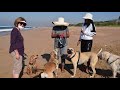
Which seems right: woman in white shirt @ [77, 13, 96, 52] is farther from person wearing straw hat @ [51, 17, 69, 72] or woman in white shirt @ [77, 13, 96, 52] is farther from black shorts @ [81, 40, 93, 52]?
person wearing straw hat @ [51, 17, 69, 72]

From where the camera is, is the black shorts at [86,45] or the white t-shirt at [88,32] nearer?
the white t-shirt at [88,32]

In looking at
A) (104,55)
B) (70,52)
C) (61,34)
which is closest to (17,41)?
(61,34)

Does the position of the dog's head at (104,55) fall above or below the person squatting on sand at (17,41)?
below

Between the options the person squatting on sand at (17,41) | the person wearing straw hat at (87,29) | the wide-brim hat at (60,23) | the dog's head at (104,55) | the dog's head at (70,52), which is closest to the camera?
the person squatting on sand at (17,41)

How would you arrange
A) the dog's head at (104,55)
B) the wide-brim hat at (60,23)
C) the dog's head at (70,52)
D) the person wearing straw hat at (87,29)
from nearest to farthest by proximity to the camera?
the dog's head at (104,55) → the person wearing straw hat at (87,29) → the dog's head at (70,52) → the wide-brim hat at (60,23)

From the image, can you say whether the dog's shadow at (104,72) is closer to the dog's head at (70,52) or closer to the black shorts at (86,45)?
the black shorts at (86,45)

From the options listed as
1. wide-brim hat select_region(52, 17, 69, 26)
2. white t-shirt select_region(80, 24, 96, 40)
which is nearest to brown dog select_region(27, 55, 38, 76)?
wide-brim hat select_region(52, 17, 69, 26)

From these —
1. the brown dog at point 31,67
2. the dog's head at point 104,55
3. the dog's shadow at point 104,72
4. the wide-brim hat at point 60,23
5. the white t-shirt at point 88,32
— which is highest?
the wide-brim hat at point 60,23

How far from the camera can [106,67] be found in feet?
27.3

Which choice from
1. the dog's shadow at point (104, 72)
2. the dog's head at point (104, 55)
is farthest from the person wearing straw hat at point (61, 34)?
the dog's shadow at point (104, 72)

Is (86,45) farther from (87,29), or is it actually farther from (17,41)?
(17,41)
